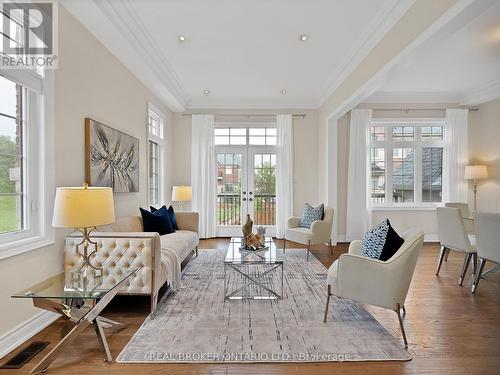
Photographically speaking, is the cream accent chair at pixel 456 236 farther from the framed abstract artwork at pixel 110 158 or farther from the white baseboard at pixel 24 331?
the white baseboard at pixel 24 331

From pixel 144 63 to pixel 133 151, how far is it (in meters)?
1.22

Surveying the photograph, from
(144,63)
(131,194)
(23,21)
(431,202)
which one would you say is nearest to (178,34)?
(144,63)

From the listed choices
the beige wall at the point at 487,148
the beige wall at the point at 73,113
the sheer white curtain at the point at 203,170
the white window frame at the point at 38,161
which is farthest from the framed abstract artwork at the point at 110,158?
the beige wall at the point at 487,148

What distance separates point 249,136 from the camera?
684 centimetres

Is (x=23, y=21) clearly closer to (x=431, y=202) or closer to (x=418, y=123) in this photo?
(x=418, y=123)

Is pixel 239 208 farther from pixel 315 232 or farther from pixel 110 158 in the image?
pixel 110 158

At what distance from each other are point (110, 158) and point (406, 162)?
18.5ft

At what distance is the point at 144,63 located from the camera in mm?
4156

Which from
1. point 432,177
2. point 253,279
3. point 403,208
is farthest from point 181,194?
point 432,177

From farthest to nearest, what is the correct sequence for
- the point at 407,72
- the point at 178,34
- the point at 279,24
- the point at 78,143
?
the point at 407,72 → the point at 178,34 → the point at 279,24 → the point at 78,143

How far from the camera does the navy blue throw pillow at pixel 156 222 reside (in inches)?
166

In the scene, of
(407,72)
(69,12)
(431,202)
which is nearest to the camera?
(69,12)

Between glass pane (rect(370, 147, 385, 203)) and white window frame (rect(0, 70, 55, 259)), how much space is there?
567cm

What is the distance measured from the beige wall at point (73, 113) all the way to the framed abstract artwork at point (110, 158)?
3.6 inches
